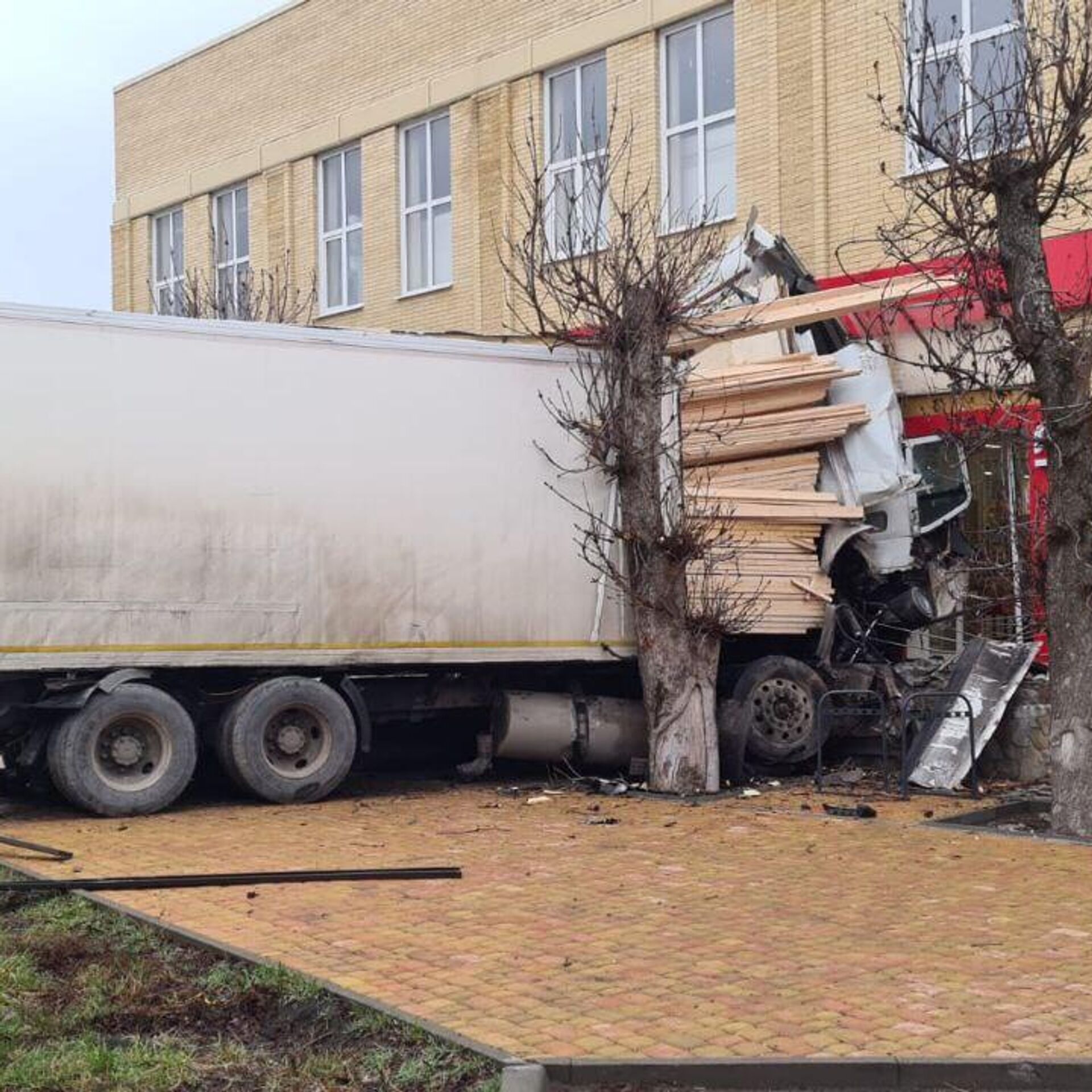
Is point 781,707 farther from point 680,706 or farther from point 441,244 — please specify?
point 441,244

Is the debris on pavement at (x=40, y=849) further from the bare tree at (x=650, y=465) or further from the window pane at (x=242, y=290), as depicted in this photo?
the window pane at (x=242, y=290)

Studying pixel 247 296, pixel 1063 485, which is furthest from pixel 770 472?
pixel 247 296

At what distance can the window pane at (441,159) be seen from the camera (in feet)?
80.8

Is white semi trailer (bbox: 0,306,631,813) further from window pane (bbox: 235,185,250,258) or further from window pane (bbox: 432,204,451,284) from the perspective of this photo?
window pane (bbox: 235,185,250,258)

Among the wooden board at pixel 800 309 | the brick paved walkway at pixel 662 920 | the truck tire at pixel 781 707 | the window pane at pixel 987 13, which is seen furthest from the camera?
the window pane at pixel 987 13

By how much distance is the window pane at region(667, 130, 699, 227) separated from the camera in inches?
826

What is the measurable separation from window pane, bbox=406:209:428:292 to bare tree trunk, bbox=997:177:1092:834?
15.2m

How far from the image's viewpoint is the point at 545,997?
656 cm

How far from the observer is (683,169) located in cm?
2122

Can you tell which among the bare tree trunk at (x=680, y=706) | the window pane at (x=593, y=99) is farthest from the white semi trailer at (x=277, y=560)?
the window pane at (x=593, y=99)

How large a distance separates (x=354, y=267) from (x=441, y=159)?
2.59 m

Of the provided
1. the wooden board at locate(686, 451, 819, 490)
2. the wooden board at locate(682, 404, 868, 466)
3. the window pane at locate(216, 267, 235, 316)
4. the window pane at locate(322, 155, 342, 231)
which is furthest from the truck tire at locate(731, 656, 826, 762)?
the window pane at locate(322, 155, 342, 231)

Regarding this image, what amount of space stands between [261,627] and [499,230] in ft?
39.5

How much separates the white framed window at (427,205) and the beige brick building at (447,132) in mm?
33
